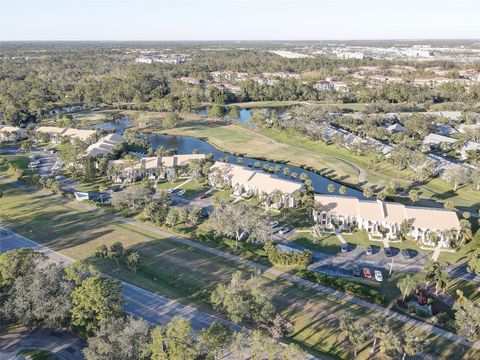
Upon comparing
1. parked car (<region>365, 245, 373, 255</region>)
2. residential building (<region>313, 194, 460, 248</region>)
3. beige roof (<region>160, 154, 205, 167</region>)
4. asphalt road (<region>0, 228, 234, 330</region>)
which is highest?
beige roof (<region>160, 154, 205, 167</region>)

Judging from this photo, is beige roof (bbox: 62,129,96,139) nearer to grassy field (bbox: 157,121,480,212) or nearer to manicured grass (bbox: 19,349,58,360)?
grassy field (bbox: 157,121,480,212)

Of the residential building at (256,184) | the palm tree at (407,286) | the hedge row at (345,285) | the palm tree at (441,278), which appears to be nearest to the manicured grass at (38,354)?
the hedge row at (345,285)

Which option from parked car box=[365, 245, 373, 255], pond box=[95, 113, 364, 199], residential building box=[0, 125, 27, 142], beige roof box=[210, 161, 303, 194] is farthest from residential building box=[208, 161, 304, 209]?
residential building box=[0, 125, 27, 142]

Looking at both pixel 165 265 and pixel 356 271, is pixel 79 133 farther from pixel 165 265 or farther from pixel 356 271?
pixel 356 271

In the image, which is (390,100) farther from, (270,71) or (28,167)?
(28,167)

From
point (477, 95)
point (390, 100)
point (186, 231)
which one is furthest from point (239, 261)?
point (477, 95)

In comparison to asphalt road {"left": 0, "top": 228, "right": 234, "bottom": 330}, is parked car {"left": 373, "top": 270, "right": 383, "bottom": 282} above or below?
above

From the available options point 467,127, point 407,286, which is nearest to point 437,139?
point 467,127
